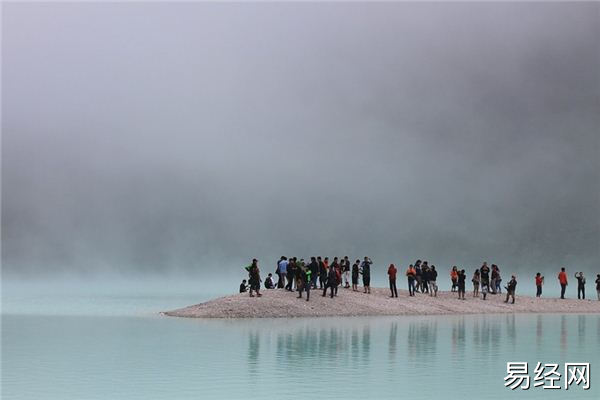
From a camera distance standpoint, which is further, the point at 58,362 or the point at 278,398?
the point at 58,362

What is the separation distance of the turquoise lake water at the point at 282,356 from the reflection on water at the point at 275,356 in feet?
0.12

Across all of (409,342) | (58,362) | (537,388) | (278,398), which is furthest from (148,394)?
(409,342)

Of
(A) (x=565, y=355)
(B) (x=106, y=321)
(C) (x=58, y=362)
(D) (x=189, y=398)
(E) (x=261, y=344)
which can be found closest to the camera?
(D) (x=189, y=398)

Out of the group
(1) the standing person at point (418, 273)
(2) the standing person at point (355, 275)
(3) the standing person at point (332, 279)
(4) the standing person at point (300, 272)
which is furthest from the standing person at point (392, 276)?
(4) the standing person at point (300, 272)

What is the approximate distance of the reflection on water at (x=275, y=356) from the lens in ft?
82.4

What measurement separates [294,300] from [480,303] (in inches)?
561

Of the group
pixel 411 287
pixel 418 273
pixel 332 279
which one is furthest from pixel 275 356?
pixel 418 273

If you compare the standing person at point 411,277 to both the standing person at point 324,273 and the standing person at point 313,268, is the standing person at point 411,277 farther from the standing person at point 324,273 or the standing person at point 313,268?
the standing person at point 313,268

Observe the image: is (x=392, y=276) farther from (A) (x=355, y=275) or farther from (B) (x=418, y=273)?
(B) (x=418, y=273)

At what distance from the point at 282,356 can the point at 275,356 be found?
227 mm

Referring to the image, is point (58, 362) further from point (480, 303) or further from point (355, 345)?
point (480, 303)

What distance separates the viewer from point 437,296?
61.2 meters

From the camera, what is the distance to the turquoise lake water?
25.0 m

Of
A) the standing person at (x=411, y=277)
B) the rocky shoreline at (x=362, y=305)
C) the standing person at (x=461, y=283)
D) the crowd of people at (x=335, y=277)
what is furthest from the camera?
the standing person at (x=461, y=283)
